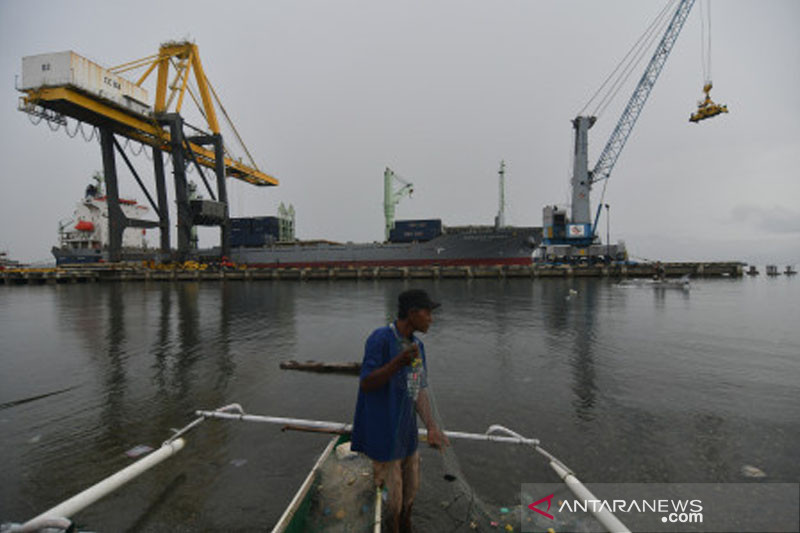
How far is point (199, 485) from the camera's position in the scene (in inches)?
147

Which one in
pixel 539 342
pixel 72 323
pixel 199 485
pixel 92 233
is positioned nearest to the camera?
pixel 199 485

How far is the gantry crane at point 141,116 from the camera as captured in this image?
29.8 m

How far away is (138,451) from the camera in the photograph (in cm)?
441

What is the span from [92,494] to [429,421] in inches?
101

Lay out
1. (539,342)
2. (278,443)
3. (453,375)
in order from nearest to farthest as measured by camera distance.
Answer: (278,443) < (453,375) < (539,342)

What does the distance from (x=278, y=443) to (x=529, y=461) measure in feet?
11.3

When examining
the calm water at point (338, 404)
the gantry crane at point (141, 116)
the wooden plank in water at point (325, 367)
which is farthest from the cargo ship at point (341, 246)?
the wooden plank in water at point (325, 367)

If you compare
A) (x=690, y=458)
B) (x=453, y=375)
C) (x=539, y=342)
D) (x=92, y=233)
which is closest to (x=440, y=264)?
(x=539, y=342)

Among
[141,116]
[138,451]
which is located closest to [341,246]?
[141,116]

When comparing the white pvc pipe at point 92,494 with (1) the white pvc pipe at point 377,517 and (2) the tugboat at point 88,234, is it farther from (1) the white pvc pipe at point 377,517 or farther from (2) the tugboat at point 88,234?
(2) the tugboat at point 88,234

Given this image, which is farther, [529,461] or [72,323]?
[72,323]

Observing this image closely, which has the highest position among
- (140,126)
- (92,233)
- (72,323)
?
(140,126)

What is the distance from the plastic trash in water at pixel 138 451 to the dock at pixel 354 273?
3657cm

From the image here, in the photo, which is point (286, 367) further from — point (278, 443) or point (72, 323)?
point (72, 323)
